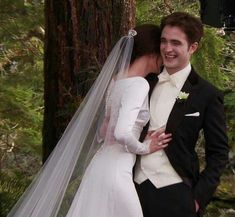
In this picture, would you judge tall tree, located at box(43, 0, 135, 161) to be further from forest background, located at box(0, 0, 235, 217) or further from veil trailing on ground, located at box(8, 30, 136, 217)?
veil trailing on ground, located at box(8, 30, 136, 217)

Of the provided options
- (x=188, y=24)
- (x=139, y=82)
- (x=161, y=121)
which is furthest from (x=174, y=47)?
(x=161, y=121)

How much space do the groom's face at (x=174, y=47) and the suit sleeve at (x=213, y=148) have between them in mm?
239

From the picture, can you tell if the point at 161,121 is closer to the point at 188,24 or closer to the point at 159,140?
the point at 159,140

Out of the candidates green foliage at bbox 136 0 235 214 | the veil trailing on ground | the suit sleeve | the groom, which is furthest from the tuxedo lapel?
green foliage at bbox 136 0 235 214

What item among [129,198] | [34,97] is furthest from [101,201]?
[34,97]

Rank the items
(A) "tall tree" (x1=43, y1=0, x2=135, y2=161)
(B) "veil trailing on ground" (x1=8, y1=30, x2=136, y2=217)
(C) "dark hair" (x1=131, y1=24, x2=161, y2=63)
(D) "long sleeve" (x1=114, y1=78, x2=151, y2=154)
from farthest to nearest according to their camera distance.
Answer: (A) "tall tree" (x1=43, y1=0, x2=135, y2=161) < (B) "veil trailing on ground" (x1=8, y1=30, x2=136, y2=217) < (C) "dark hair" (x1=131, y1=24, x2=161, y2=63) < (D) "long sleeve" (x1=114, y1=78, x2=151, y2=154)

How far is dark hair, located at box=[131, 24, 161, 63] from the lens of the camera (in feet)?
8.59

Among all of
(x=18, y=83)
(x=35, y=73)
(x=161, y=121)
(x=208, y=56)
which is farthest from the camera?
(x=35, y=73)

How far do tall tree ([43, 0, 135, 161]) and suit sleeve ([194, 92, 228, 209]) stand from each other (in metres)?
1.11

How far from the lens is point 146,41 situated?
2660mm

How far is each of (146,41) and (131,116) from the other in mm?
486

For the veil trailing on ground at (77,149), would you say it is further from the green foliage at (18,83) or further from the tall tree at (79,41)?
the green foliage at (18,83)

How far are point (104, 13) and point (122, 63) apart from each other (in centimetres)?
82

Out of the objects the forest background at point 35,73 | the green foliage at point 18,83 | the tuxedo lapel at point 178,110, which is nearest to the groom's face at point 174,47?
the tuxedo lapel at point 178,110
